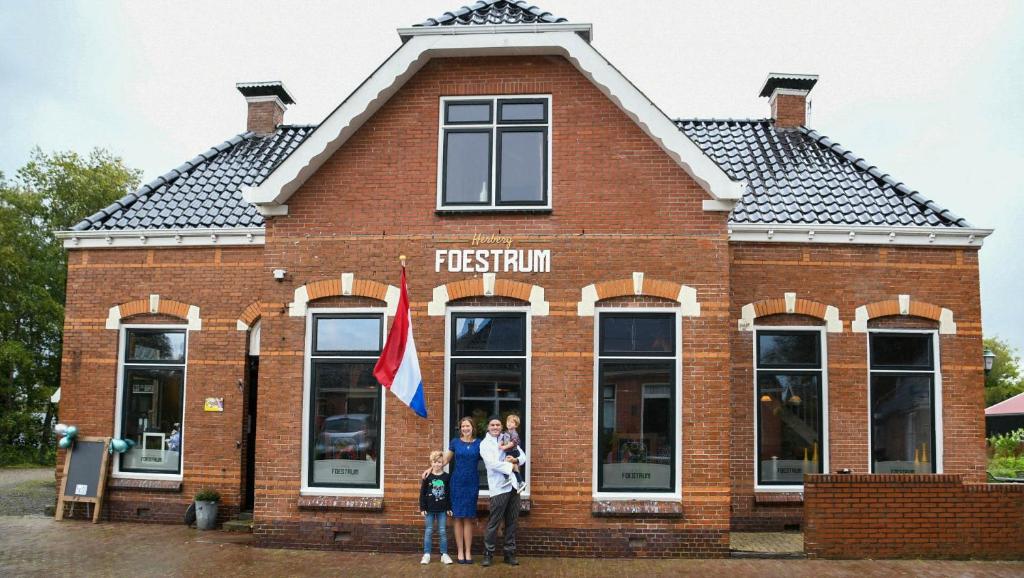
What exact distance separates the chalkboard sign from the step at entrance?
998 cm

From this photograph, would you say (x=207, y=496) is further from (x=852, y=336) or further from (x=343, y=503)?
(x=852, y=336)

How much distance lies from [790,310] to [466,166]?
5.53m

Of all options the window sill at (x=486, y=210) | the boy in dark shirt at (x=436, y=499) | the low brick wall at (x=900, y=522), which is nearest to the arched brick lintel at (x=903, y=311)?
the low brick wall at (x=900, y=522)

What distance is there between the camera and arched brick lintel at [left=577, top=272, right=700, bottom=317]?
1130 centimetres

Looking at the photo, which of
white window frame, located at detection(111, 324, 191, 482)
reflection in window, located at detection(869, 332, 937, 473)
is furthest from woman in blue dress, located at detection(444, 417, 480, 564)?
reflection in window, located at detection(869, 332, 937, 473)

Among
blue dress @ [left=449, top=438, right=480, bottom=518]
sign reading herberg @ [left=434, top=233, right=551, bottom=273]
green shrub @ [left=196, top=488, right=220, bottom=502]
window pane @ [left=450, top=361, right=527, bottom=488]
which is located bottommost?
green shrub @ [left=196, top=488, right=220, bottom=502]

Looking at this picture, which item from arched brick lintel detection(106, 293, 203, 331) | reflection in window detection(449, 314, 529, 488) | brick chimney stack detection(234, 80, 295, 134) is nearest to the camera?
reflection in window detection(449, 314, 529, 488)

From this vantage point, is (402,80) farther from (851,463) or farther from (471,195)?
(851,463)

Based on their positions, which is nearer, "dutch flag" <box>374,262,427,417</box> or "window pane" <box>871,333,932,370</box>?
"dutch flag" <box>374,262,427,417</box>

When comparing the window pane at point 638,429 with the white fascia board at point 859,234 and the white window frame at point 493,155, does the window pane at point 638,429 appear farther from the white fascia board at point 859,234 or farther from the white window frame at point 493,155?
the white fascia board at point 859,234

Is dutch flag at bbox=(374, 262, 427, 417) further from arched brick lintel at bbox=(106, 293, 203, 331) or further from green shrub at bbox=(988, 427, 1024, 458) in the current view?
green shrub at bbox=(988, 427, 1024, 458)

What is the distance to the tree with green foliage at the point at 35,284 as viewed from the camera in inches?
1075

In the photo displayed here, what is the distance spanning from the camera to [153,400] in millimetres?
14305

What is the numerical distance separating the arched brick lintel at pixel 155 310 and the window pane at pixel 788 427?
921 cm
